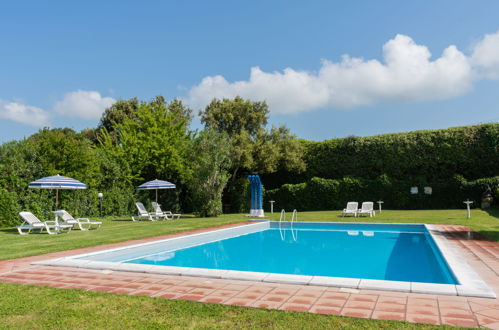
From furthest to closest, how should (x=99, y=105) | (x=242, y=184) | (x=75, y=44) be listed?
(x=99, y=105)
(x=242, y=184)
(x=75, y=44)

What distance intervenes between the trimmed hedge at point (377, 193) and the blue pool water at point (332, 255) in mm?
8079

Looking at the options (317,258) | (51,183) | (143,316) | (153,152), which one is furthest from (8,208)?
(143,316)

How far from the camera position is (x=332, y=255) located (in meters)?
9.95

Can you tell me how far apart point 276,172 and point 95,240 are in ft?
53.7

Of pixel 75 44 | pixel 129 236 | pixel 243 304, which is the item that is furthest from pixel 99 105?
pixel 243 304

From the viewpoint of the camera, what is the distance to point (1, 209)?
1424cm

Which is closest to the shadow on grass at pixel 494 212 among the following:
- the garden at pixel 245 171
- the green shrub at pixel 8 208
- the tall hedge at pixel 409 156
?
the garden at pixel 245 171

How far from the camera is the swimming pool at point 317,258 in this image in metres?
5.25

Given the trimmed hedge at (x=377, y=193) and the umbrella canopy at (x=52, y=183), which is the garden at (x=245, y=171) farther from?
the umbrella canopy at (x=52, y=183)

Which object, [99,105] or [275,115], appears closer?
[275,115]

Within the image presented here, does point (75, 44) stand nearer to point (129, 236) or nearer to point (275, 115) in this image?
point (129, 236)

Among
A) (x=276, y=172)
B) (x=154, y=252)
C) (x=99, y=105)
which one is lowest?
(x=154, y=252)

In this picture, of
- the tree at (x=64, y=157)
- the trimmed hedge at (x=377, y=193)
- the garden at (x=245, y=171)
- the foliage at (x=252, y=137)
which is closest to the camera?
the garden at (x=245, y=171)

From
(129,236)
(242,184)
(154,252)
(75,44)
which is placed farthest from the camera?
(242,184)
